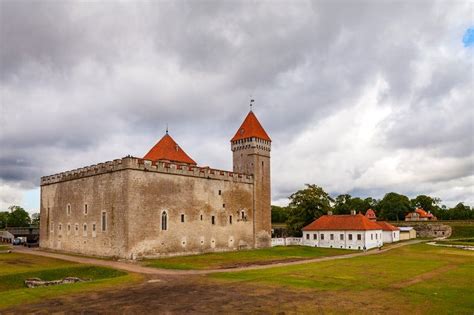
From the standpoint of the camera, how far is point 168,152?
152 ft

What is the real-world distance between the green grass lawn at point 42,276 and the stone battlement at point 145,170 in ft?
30.6

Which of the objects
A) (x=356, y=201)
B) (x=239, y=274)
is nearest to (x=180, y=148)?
(x=239, y=274)

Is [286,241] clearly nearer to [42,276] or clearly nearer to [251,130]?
[251,130]

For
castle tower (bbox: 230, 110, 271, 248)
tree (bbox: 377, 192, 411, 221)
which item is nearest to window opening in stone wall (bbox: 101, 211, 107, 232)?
castle tower (bbox: 230, 110, 271, 248)

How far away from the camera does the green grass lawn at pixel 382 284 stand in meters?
17.1

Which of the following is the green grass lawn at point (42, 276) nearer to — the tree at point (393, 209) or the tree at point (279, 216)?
the tree at point (279, 216)

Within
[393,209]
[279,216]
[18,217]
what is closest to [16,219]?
[18,217]

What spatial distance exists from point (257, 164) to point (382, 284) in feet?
100

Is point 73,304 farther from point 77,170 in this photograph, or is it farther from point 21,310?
point 77,170

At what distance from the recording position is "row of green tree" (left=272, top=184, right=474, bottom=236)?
63.8m

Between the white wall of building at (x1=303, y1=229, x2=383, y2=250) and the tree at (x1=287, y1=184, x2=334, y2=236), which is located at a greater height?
the tree at (x1=287, y1=184, x2=334, y2=236)

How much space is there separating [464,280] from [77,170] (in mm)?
36736

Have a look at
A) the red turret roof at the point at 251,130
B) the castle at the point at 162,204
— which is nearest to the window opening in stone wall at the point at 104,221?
the castle at the point at 162,204

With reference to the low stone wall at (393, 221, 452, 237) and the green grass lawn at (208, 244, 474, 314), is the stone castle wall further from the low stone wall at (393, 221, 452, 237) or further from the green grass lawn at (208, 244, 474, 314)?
the low stone wall at (393, 221, 452, 237)
